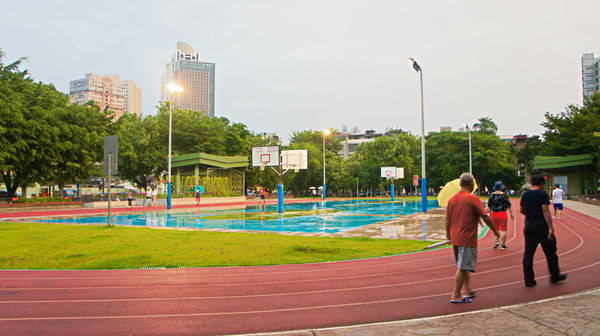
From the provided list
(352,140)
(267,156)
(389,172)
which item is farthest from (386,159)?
(352,140)

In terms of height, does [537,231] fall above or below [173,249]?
above

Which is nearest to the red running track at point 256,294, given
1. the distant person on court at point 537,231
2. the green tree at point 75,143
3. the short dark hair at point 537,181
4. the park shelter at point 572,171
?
the distant person on court at point 537,231

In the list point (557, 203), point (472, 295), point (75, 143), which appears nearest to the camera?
point (472, 295)

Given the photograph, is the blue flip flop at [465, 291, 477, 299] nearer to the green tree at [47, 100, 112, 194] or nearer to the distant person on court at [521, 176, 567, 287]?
the distant person on court at [521, 176, 567, 287]

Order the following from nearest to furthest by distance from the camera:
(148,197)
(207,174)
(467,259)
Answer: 1. (467,259)
2. (148,197)
3. (207,174)

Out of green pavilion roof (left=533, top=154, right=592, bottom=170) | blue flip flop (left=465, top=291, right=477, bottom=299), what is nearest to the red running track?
blue flip flop (left=465, top=291, right=477, bottom=299)

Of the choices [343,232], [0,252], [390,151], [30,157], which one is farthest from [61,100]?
[390,151]

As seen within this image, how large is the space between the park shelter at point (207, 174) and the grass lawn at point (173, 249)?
3083 centimetres

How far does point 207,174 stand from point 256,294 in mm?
41809

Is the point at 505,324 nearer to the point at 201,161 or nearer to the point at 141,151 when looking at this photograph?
the point at 201,161

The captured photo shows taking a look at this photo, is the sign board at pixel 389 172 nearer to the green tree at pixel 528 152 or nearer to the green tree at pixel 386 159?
the green tree at pixel 386 159

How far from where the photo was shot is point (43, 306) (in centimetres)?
561

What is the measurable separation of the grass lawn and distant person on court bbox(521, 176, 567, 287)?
3.68 m

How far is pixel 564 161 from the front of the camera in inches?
1729
